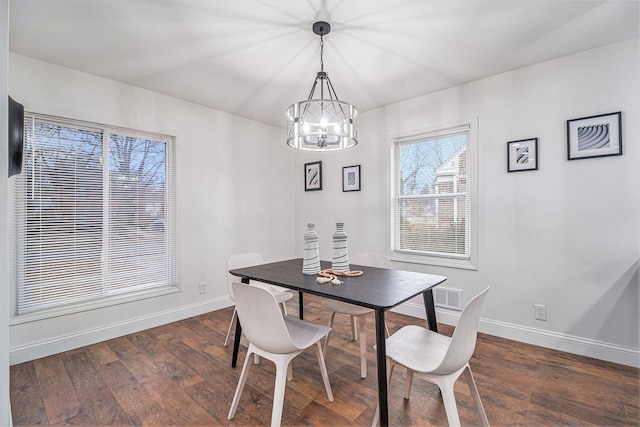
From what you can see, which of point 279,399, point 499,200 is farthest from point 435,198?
point 279,399

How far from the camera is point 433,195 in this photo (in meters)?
3.23

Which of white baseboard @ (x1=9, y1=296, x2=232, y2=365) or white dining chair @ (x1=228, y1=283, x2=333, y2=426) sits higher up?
white dining chair @ (x1=228, y1=283, x2=333, y2=426)

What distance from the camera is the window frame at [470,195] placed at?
2.90 meters

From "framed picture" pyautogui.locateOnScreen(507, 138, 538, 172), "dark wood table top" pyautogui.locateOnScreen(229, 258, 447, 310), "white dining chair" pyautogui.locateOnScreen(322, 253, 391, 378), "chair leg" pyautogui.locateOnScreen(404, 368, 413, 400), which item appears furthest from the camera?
"framed picture" pyautogui.locateOnScreen(507, 138, 538, 172)

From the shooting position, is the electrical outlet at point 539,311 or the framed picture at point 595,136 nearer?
the framed picture at point 595,136

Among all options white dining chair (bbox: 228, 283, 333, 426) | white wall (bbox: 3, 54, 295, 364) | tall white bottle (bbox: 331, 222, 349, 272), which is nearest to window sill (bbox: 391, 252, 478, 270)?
tall white bottle (bbox: 331, 222, 349, 272)

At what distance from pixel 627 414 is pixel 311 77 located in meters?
3.29

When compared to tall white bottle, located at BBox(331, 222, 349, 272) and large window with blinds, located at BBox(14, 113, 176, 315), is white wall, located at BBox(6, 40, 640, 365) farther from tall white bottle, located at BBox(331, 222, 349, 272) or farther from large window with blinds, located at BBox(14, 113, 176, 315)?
tall white bottle, located at BBox(331, 222, 349, 272)

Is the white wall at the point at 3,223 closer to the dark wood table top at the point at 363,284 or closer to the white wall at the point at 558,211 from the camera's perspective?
the dark wood table top at the point at 363,284

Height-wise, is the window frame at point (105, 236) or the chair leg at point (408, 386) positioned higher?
the window frame at point (105, 236)

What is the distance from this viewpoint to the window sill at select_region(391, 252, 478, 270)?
2.94m

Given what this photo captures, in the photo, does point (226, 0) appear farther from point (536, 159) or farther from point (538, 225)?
point (538, 225)

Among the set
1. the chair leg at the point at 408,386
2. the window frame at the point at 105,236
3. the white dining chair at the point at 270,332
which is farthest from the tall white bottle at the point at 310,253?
the window frame at the point at 105,236

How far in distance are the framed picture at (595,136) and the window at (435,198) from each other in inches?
30.0
